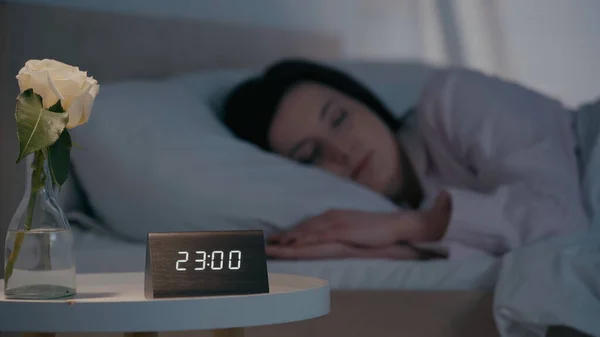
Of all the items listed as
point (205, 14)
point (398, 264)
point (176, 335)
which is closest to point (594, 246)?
point (398, 264)

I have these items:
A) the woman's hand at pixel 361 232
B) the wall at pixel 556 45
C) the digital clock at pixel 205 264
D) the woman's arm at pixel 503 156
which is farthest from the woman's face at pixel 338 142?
the digital clock at pixel 205 264

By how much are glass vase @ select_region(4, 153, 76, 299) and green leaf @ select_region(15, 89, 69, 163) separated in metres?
0.04

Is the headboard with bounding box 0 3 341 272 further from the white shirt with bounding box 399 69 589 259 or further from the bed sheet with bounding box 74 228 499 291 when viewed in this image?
the bed sheet with bounding box 74 228 499 291

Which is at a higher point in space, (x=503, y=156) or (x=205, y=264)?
(x=205, y=264)

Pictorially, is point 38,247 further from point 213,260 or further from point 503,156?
point 503,156

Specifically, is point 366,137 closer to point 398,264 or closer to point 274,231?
point 274,231

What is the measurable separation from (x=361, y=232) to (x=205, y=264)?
66 centimetres

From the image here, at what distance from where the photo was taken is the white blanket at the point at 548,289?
1.22 meters

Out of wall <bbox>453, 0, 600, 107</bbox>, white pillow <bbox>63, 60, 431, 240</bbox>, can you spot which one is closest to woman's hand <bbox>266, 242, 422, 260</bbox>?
white pillow <bbox>63, 60, 431, 240</bbox>

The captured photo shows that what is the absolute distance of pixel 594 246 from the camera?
1.35 m

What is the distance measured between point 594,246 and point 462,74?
0.69 metres

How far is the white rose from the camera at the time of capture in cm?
87

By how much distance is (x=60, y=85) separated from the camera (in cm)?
87

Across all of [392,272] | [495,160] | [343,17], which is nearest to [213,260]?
[392,272]
